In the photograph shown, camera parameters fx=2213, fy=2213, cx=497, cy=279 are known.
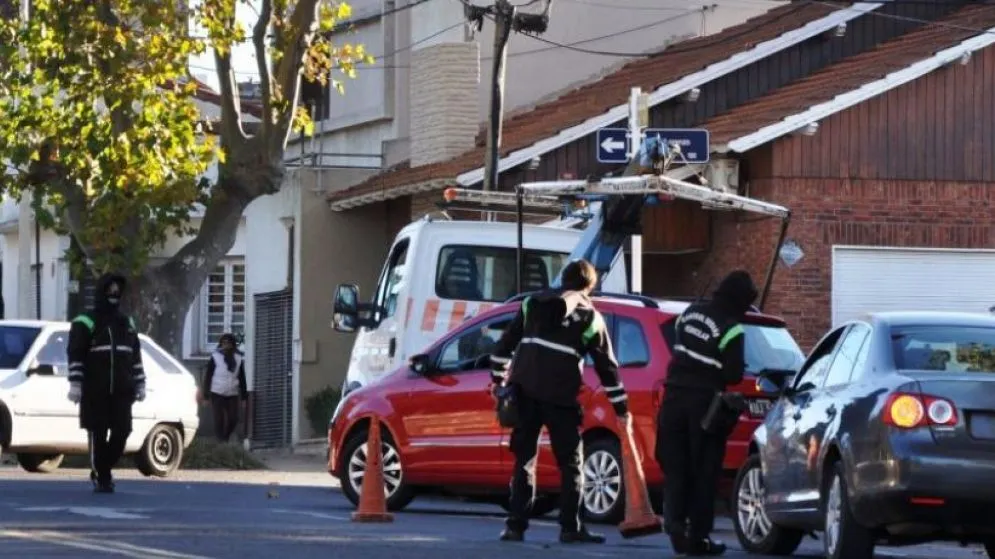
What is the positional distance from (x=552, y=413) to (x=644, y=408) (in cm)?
276

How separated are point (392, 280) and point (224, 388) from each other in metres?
12.2

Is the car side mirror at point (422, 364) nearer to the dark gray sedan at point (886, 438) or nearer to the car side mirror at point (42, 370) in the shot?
the dark gray sedan at point (886, 438)

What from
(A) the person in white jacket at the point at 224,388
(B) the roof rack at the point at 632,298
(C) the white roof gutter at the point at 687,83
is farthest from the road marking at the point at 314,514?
(A) the person in white jacket at the point at 224,388

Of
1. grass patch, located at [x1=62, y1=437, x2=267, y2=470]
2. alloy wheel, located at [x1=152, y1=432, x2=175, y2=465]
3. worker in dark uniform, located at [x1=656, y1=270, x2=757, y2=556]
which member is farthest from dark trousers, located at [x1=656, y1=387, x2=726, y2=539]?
grass patch, located at [x1=62, y1=437, x2=267, y2=470]

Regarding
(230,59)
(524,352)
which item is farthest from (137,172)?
(524,352)

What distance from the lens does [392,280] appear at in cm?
2038

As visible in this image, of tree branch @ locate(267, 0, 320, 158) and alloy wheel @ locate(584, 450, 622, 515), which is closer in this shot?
alloy wheel @ locate(584, 450, 622, 515)

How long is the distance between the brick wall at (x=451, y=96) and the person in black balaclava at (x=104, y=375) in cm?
1303

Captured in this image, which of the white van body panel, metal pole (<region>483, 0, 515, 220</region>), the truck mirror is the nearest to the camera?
the white van body panel

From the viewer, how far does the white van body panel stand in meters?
19.7

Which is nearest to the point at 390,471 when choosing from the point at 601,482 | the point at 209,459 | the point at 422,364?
the point at 422,364

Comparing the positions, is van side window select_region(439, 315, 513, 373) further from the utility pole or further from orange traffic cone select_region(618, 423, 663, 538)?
the utility pole

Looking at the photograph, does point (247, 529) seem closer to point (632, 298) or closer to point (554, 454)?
point (554, 454)

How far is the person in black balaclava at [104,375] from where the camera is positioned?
18188 millimetres
